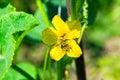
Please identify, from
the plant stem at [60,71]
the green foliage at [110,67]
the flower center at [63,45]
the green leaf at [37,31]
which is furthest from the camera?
the green foliage at [110,67]

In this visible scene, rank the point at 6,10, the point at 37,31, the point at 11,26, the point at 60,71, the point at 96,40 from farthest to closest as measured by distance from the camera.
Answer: the point at 96,40 < the point at 37,31 < the point at 60,71 < the point at 6,10 < the point at 11,26

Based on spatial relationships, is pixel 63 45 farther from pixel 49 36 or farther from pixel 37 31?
pixel 37 31

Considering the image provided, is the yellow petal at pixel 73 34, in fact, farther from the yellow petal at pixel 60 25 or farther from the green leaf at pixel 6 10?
the green leaf at pixel 6 10

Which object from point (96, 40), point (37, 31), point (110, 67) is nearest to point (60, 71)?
point (37, 31)

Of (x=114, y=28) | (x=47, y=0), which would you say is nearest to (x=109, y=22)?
(x=114, y=28)

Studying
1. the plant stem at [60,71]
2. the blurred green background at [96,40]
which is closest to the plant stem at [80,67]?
the plant stem at [60,71]

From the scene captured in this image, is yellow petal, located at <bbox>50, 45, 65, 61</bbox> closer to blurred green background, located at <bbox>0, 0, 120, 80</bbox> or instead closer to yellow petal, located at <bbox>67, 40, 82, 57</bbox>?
yellow petal, located at <bbox>67, 40, 82, 57</bbox>

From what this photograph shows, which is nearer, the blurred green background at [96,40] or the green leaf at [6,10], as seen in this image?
the green leaf at [6,10]

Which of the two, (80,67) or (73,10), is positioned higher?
(73,10)
